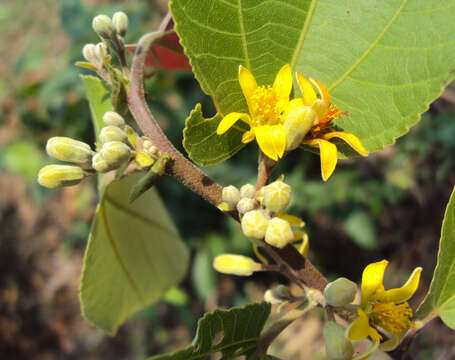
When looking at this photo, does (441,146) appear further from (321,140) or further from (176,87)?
(321,140)

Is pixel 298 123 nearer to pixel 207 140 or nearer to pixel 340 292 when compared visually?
pixel 207 140

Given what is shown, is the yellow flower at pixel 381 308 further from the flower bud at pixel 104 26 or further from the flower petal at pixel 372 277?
the flower bud at pixel 104 26

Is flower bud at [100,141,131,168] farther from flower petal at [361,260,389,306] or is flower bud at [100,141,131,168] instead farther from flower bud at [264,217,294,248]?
flower petal at [361,260,389,306]

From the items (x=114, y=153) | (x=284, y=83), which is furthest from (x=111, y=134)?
(x=284, y=83)

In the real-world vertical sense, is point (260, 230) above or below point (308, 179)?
above

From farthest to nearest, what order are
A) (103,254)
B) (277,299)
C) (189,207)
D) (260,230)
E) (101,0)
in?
(101,0) < (189,207) < (103,254) < (277,299) < (260,230)

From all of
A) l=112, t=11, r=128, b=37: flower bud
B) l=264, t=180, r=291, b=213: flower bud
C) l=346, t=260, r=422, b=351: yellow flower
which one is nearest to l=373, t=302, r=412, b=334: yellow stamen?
l=346, t=260, r=422, b=351: yellow flower

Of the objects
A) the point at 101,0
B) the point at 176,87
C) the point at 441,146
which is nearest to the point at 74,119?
the point at 176,87

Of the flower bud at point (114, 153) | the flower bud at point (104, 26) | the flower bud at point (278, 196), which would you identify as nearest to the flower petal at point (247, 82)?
the flower bud at point (278, 196)
